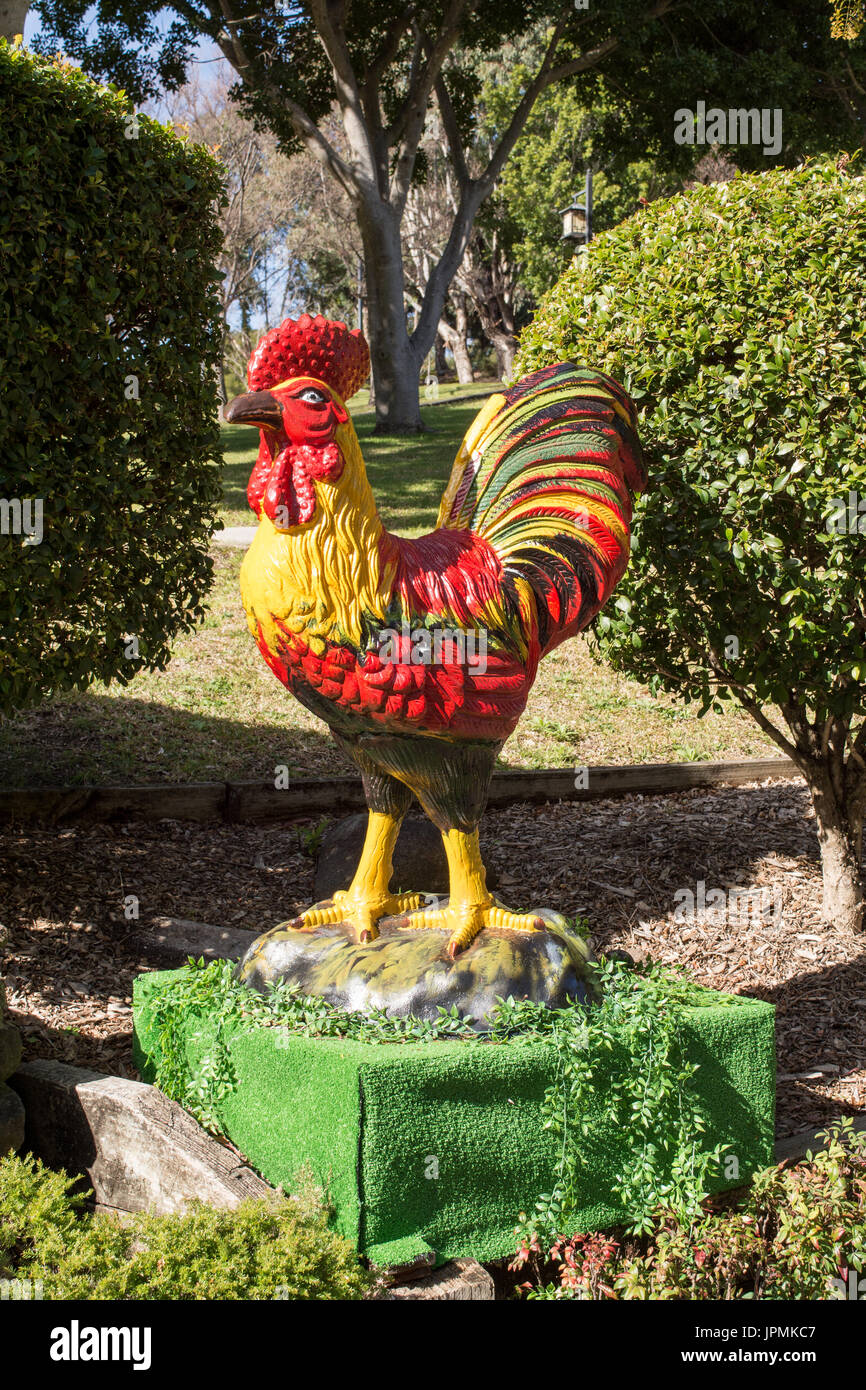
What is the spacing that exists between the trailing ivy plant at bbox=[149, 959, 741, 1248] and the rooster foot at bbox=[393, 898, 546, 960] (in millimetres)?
262

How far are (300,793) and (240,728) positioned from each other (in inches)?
44.1

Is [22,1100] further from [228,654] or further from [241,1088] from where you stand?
[228,654]

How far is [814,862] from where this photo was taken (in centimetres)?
Answer: 672

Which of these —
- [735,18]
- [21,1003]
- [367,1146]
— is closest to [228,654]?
[21,1003]

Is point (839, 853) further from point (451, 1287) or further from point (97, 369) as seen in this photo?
point (97, 369)

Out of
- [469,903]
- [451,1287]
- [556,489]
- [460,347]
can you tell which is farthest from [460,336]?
[451,1287]

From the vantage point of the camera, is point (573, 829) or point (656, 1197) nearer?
point (656, 1197)

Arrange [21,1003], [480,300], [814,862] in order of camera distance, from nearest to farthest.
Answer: [21,1003], [814,862], [480,300]

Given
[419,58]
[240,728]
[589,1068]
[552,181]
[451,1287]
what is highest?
[552,181]

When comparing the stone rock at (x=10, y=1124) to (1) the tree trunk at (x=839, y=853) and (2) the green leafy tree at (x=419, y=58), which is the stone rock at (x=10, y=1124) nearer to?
(1) the tree trunk at (x=839, y=853)

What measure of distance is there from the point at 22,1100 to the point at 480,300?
3468cm

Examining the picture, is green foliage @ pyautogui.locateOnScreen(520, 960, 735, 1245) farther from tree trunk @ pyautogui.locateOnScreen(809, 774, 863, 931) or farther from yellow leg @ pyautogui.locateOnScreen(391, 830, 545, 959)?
tree trunk @ pyautogui.locateOnScreen(809, 774, 863, 931)

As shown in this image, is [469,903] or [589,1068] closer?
[589,1068]

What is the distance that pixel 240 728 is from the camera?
798cm
